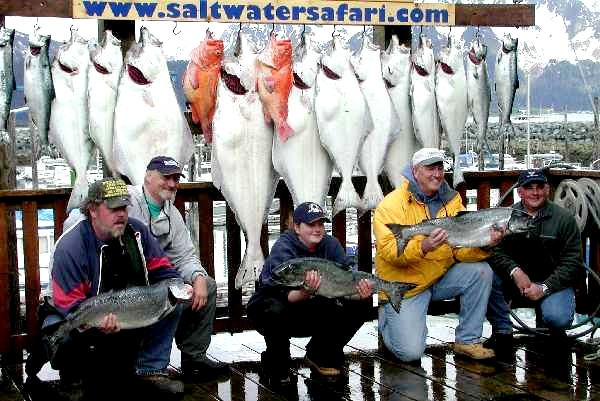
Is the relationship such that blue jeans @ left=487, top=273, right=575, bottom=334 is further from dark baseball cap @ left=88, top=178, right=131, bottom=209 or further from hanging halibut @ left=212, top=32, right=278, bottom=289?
dark baseball cap @ left=88, top=178, right=131, bottom=209

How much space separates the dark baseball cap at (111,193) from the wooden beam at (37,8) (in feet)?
3.91

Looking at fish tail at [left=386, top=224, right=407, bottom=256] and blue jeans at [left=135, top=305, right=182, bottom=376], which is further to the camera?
fish tail at [left=386, top=224, right=407, bottom=256]

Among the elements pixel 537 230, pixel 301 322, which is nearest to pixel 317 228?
pixel 301 322

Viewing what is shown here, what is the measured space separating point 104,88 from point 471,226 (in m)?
2.01

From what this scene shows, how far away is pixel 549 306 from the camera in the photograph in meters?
5.16

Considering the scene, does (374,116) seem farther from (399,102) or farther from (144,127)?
(144,127)

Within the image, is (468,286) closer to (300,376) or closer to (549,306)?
(549,306)

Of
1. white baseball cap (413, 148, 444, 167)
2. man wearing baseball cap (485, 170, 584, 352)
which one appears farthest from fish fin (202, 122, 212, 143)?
man wearing baseball cap (485, 170, 584, 352)

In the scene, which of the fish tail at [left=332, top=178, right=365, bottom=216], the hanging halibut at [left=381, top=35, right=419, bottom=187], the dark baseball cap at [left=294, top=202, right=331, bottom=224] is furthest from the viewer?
the hanging halibut at [left=381, top=35, right=419, bottom=187]

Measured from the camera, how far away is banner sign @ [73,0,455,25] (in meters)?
4.88

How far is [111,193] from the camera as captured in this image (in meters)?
4.04

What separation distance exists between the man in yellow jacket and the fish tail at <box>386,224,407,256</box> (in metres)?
0.08

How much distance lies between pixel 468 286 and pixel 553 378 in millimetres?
647

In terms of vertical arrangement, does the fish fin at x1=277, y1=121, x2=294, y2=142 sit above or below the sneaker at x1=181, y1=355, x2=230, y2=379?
above
